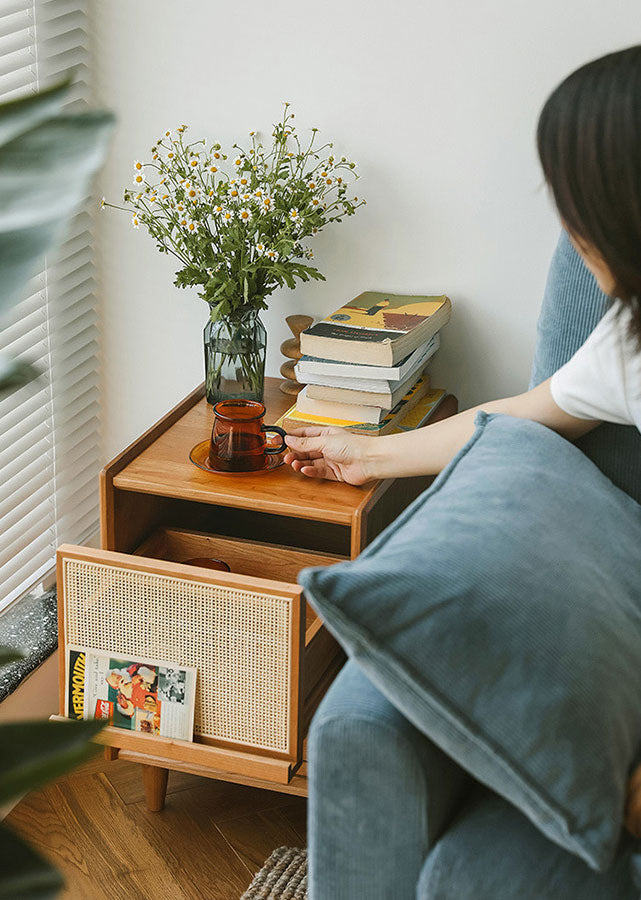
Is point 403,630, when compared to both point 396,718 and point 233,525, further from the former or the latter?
point 233,525

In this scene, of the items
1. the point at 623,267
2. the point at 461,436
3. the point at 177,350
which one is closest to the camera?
the point at 623,267

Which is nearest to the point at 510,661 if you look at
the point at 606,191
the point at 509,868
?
the point at 509,868

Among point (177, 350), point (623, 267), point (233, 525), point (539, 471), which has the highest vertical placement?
point (623, 267)

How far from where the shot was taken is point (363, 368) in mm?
1479

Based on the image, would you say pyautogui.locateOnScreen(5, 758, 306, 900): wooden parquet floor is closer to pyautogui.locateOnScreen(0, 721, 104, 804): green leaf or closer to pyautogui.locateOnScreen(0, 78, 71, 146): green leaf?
pyautogui.locateOnScreen(0, 721, 104, 804): green leaf

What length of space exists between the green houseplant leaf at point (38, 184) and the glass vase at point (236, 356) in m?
1.16

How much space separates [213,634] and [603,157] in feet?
2.45

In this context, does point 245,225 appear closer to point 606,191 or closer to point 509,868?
point 606,191

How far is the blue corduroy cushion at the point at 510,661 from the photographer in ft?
2.68

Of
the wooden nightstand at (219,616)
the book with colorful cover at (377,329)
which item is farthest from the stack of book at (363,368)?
the wooden nightstand at (219,616)

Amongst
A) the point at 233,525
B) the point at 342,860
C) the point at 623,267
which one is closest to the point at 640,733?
the point at 342,860

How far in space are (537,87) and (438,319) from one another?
38cm

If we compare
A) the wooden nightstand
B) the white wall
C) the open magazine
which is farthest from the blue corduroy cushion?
the white wall

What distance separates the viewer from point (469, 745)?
0.84 m
